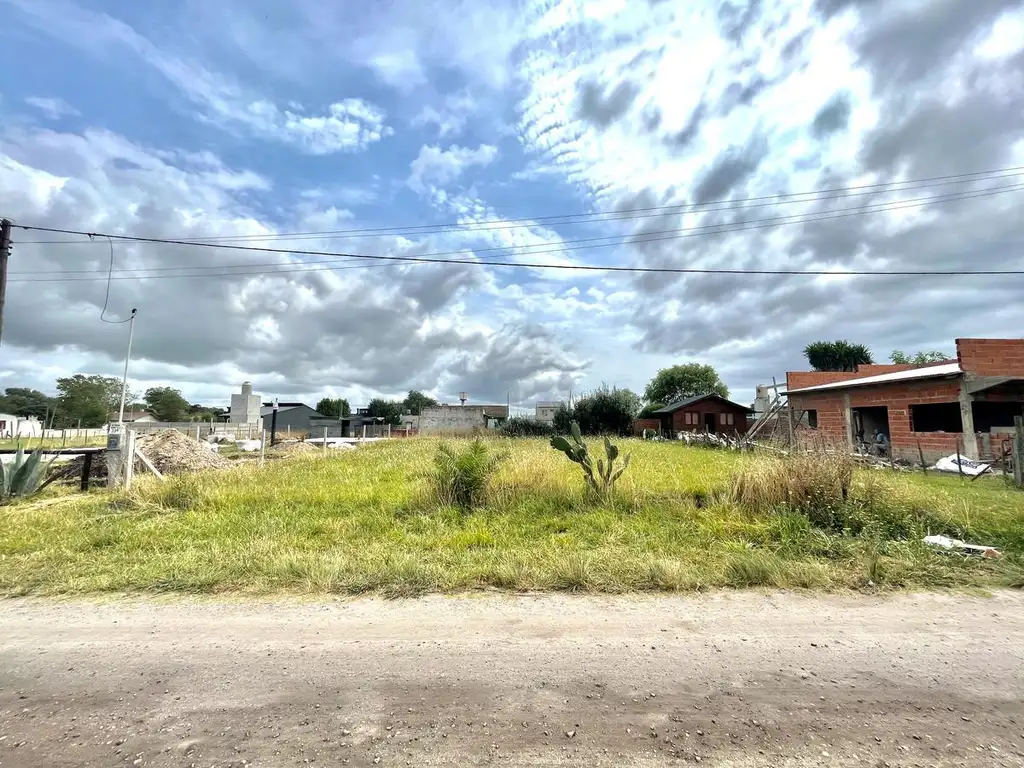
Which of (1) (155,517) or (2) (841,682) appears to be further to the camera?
(1) (155,517)

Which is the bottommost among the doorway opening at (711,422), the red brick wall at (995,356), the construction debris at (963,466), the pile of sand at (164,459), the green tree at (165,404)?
the construction debris at (963,466)

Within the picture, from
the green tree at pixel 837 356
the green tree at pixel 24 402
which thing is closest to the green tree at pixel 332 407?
the green tree at pixel 24 402

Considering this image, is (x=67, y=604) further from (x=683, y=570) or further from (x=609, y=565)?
(x=683, y=570)

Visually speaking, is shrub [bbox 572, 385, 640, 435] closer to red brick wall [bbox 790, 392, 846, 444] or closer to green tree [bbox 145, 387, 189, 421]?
red brick wall [bbox 790, 392, 846, 444]

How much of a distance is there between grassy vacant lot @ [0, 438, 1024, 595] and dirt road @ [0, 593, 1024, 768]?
21.9 inches

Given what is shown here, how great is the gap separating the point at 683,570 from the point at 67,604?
19.5 feet

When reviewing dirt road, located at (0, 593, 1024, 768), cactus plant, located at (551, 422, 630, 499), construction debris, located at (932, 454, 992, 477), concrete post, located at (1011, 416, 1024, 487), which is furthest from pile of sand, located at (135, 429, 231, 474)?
construction debris, located at (932, 454, 992, 477)

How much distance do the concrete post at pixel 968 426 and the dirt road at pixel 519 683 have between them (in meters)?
16.7

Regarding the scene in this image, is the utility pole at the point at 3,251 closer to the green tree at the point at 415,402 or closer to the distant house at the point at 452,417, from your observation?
the distant house at the point at 452,417

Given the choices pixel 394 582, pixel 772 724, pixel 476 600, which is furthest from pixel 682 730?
pixel 394 582

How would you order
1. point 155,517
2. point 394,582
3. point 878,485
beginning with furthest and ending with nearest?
point 155,517 → point 878,485 → point 394,582

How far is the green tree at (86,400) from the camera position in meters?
70.2

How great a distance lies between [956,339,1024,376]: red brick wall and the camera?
17875mm

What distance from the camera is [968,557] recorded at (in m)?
6.01
